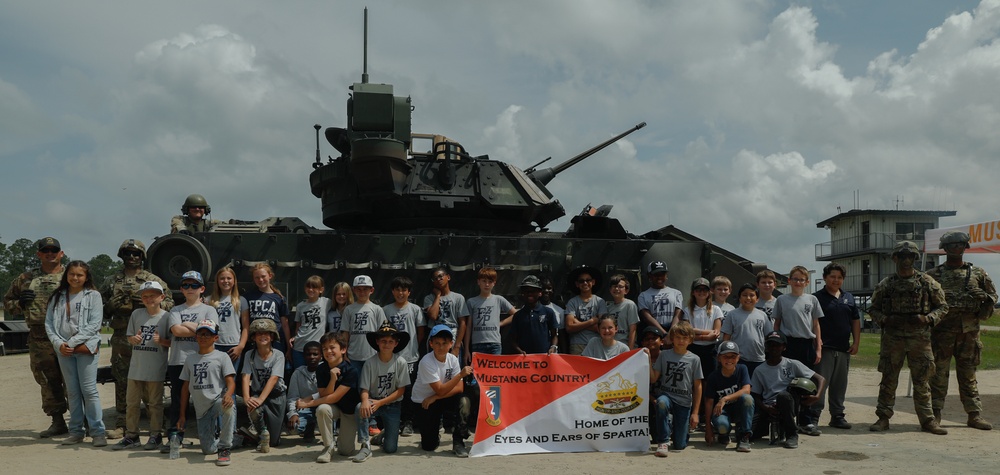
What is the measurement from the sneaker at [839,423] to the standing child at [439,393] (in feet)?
13.9

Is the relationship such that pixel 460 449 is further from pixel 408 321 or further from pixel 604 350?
pixel 604 350

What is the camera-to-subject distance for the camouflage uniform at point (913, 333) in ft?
28.2

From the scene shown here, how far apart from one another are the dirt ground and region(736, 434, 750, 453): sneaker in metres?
0.07

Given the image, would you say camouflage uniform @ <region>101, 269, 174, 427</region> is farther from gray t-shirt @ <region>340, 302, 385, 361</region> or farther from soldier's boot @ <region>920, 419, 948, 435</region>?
soldier's boot @ <region>920, 419, 948, 435</region>

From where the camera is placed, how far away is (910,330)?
343 inches

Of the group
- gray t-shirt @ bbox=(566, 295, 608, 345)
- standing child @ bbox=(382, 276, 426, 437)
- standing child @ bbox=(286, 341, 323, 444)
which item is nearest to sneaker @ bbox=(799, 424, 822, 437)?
gray t-shirt @ bbox=(566, 295, 608, 345)

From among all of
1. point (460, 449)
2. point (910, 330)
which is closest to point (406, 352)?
point (460, 449)

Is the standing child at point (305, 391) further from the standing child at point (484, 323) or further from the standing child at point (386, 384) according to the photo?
the standing child at point (484, 323)

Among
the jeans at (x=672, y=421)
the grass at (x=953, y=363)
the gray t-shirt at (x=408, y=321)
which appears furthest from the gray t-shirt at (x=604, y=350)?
the grass at (x=953, y=363)

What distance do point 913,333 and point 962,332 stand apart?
2.38ft

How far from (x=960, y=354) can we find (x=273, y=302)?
7.51m

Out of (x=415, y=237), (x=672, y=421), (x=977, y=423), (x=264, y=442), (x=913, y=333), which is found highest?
(x=415, y=237)

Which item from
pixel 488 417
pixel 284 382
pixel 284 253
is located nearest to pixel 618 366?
pixel 488 417

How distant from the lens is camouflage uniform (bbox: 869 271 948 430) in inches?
339
